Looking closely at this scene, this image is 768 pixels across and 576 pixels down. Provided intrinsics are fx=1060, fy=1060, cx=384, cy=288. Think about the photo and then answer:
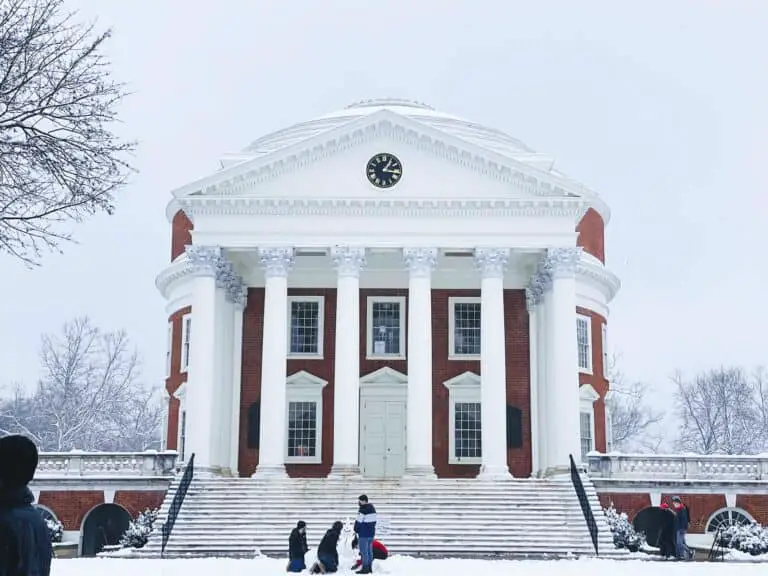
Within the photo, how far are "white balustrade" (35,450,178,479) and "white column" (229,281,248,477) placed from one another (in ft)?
17.0

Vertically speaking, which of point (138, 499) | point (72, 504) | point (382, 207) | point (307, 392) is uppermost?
point (382, 207)

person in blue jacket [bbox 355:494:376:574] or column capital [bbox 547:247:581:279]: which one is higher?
column capital [bbox 547:247:581:279]

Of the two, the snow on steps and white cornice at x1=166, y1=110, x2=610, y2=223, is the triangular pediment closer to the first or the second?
white cornice at x1=166, y1=110, x2=610, y2=223

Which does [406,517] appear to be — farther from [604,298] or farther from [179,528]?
[604,298]

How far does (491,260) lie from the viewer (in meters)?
34.8

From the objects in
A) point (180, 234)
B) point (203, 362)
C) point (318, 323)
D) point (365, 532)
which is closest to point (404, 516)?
point (365, 532)

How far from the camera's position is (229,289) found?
125ft

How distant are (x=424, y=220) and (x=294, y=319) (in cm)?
722

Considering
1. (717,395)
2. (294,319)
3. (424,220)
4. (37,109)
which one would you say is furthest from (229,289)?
(717,395)

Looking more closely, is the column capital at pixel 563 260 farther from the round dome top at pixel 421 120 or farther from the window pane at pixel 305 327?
the window pane at pixel 305 327

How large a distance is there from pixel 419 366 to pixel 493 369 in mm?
2374

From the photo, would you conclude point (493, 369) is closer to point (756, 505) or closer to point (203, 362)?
point (756, 505)

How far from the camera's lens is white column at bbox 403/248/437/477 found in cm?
3344

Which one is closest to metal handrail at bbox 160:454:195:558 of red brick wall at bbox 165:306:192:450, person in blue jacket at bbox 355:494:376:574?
person in blue jacket at bbox 355:494:376:574
